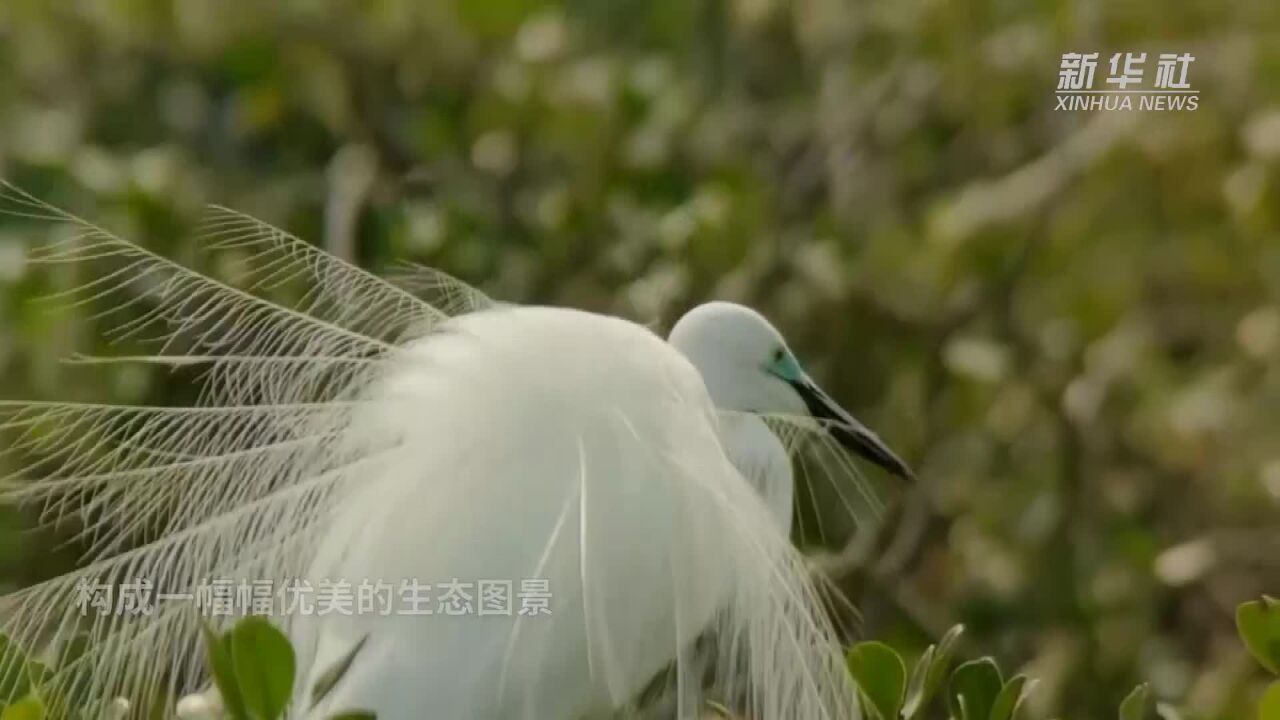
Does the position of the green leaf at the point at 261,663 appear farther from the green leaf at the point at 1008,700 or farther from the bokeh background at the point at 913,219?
the bokeh background at the point at 913,219

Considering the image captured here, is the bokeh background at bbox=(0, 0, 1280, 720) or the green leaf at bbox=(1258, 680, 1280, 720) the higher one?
the bokeh background at bbox=(0, 0, 1280, 720)

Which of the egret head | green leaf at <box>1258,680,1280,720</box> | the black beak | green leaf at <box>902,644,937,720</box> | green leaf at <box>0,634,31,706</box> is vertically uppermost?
the egret head

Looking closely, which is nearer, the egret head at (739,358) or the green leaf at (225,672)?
the green leaf at (225,672)

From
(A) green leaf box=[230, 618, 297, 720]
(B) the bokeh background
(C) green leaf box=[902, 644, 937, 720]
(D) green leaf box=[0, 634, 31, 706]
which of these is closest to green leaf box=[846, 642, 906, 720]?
(C) green leaf box=[902, 644, 937, 720]

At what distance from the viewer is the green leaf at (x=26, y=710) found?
1.98ft

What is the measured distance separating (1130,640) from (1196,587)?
17 centimetres

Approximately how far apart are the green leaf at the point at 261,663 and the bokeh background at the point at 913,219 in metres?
1.04

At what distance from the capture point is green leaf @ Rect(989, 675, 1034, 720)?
677mm

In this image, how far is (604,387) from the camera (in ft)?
2.91

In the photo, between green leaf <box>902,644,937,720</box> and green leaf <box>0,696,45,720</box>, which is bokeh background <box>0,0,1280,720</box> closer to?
green leaf <box>902,644,937,720</box>

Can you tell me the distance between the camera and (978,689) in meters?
0.70

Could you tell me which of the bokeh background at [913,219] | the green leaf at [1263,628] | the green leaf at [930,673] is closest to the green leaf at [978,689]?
the green leaf at [930,673]

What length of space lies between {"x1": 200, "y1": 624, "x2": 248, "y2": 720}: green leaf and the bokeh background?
1.04m

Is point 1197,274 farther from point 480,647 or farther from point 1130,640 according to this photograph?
point 480,647
